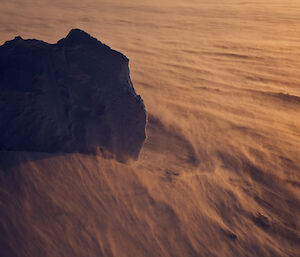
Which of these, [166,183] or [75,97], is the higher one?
[75,97]

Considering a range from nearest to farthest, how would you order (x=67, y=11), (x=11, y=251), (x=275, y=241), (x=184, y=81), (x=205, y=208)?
(x=11, y=251) < (x=275, y=241) < (x=205, y=208) < (x=184, y=81) < (x=67, y=11)

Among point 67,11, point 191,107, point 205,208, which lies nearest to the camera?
point 205,208

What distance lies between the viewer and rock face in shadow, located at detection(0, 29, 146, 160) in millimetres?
1941

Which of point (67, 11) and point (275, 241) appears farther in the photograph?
point (67, 11)

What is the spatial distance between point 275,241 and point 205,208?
1.68ft

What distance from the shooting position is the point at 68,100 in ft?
7.02

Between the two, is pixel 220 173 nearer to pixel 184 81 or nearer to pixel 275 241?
pixel 275 241

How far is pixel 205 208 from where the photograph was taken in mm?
2057

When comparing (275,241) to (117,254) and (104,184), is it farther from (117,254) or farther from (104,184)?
(104,184)

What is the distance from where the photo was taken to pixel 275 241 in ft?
6.33

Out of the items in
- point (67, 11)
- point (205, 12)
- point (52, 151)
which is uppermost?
point (205, 12)

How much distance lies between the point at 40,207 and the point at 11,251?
294 mm

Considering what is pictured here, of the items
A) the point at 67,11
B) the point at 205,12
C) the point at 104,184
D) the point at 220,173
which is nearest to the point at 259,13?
the point at 205,12

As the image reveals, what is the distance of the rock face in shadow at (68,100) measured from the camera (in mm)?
1941
